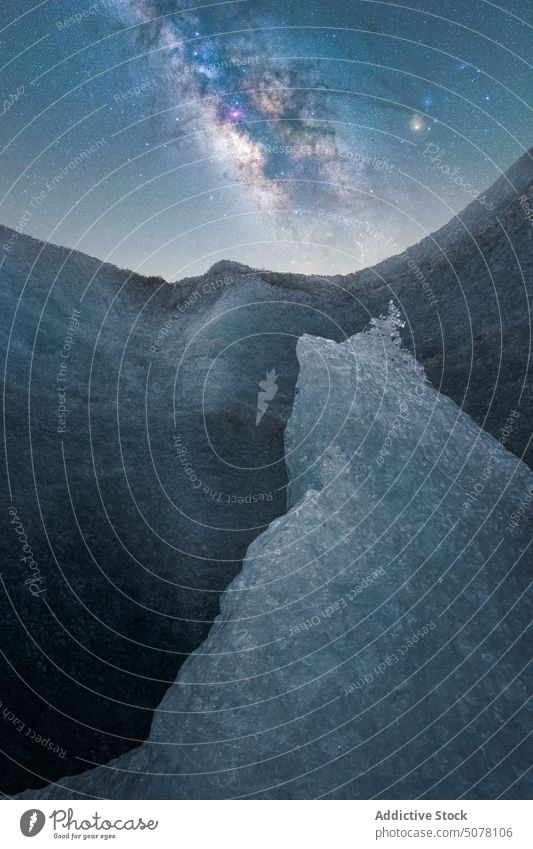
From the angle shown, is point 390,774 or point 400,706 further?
point 400,706

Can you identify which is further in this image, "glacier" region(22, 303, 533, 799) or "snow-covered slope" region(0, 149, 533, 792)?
"snow-covered slope" region(0, 149, 533, 792)

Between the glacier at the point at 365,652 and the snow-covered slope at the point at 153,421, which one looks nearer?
the glacier at the point at 365,652

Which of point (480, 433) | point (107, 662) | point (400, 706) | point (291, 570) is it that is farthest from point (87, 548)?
point (480, 433)

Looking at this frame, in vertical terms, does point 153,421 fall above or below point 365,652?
above

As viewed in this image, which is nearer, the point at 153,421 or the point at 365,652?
the point at 365,652

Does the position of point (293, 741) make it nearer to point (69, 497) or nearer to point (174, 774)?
point (174, 774)
